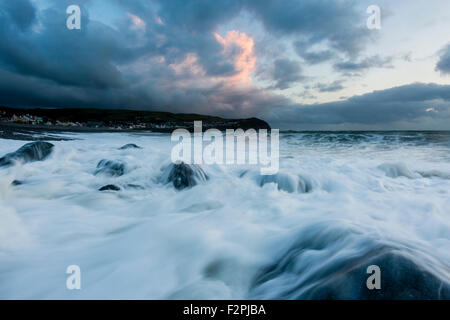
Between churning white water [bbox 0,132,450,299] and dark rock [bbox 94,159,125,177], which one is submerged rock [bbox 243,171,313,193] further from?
dark rock [bbox 94,159,125,177]

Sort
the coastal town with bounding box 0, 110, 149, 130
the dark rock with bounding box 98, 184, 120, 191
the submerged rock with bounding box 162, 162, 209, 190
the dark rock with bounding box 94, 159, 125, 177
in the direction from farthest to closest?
the coastal town with bounding box 0, 110, 149, 130 → the dark rock with bounding box 94, 159, 125, 177 → the submerged rock with bounding box 162, 162, 209, 190 → the dark rock with bounding box 98, 184, 120, 191

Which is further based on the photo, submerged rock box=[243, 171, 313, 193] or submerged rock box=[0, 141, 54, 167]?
submerged rock box=[0, 141, 54, 167]

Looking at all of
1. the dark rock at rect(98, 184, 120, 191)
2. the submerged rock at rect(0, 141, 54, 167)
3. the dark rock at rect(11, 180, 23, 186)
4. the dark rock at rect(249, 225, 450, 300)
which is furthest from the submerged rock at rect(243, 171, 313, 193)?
the submerged rock at rect(0, 141, 54, 167)

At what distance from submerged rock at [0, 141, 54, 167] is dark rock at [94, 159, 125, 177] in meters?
1.70

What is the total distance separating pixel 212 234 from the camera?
9.09 ft

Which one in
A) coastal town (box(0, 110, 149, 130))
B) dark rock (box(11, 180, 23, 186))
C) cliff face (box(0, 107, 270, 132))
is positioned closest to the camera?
dark rock (box(11, 180, 23, 186))

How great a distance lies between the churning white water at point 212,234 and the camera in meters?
1.79

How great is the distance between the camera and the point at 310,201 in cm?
418

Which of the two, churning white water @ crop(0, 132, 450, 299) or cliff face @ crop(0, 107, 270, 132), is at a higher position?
cliff face @ crop(0, 107, 270, 132)

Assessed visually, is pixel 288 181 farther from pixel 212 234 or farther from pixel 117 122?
pixel 117 122

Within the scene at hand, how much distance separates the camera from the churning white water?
179 centimetres

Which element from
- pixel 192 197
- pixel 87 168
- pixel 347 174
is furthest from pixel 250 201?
pixel 87 168
